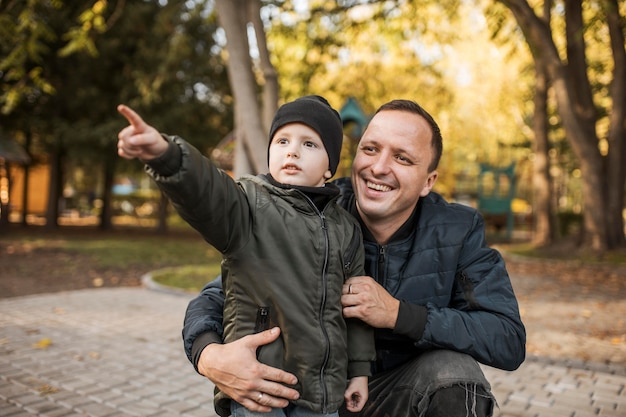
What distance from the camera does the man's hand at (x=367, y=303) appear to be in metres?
2.29

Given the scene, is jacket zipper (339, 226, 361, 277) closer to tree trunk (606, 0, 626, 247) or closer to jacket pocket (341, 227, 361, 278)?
jacket pocket (341, 227, 361, 278)

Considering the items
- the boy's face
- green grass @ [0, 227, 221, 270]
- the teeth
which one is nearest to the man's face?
the teeth

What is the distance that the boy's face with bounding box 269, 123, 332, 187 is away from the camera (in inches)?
91.8

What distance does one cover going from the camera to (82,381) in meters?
4.90

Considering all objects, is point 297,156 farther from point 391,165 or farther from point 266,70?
point 266,70

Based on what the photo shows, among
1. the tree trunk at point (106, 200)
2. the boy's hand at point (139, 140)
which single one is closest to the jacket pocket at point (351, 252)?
the boy's hand at point (139, 140)

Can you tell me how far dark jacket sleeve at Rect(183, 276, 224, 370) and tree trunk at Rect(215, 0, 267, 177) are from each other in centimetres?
565

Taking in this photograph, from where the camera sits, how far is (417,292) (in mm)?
2693

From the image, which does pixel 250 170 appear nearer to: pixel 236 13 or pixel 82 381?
pixel 236 13

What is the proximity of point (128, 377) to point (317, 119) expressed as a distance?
3727 mm

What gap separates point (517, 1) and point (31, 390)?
11800mm

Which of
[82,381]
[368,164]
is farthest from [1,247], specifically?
[368,164]

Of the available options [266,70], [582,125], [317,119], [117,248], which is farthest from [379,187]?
[117,248]

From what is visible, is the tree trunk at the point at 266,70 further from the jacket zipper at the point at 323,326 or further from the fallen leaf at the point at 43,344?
the jacket zipper at the point at 323,326
